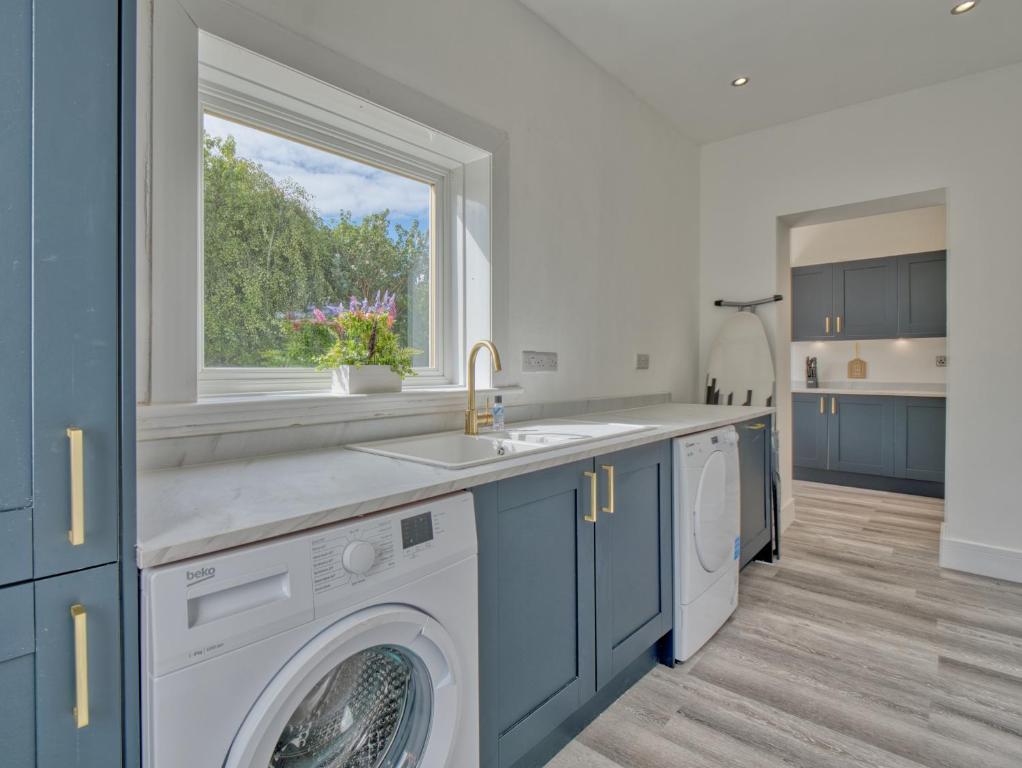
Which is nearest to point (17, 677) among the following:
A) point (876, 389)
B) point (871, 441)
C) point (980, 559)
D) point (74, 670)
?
point (74, 670)

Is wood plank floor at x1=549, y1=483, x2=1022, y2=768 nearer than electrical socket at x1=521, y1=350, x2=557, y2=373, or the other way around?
wood plank floor at x1=549, y1=483, x2=1022, y2=768

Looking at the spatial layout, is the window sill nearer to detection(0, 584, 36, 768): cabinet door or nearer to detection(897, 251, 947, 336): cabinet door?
detection(0, 584, 36, 768): cabinet door

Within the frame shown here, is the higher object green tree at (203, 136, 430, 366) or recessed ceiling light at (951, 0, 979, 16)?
recessed ceiling light at (951, 0, 979, 16)

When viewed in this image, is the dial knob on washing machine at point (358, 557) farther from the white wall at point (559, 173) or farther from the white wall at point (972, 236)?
the white wall at point (972, 236)

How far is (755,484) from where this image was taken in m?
2.71

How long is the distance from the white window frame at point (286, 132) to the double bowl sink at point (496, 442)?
0.53ft

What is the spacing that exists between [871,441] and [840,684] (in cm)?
342

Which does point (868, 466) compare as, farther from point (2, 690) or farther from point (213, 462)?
point (2, 690)

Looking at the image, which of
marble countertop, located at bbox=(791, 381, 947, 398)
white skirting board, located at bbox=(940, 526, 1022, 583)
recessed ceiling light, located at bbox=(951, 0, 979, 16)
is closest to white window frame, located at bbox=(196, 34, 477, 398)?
recessed ceiling light, located at bbox=(951, 0, 979, 16)

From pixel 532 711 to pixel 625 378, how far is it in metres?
1.93

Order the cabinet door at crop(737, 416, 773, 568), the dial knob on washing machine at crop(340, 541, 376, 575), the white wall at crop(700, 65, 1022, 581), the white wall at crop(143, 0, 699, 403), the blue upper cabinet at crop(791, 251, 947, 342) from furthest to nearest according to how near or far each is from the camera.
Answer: the blue upper cabinet at crop(791, 251, 947, 342)
the white wall at crop(700, 65, 1022, 581)
the cabinet door at crop(737, 416, 773, 568)
the white wall at crop(143, 0, 699, 403)
the dial knob on washing machine at crop(340, 541, 376, 575)

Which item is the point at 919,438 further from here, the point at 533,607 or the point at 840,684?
the point at 533,607

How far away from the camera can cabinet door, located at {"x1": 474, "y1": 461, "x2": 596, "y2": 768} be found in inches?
48.7

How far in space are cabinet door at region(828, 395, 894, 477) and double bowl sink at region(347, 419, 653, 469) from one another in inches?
143
